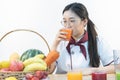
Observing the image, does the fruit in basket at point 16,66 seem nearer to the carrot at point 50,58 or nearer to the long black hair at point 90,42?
the carrot at point 50,58

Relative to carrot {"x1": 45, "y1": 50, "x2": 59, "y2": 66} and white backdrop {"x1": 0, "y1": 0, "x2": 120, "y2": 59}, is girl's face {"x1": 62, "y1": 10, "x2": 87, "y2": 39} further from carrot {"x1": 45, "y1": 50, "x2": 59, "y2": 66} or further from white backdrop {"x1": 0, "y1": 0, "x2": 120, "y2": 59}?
white backdrop {"x1": 0, "y1": 0, "x2": 120, "y2": 59}

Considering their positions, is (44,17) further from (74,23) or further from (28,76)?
(28,76)

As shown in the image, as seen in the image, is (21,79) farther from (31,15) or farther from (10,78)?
(31,15)

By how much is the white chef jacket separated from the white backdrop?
79cm

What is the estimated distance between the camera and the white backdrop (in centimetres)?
312

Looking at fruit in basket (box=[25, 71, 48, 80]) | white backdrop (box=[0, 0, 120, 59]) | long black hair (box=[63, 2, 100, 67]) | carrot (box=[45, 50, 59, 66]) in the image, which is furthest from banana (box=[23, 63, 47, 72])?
white backdrop (box=[0, 0, 120, 59])

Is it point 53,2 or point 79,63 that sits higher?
point 53,2

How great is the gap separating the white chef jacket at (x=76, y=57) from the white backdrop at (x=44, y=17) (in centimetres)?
79

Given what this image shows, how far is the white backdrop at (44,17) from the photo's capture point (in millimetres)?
3115

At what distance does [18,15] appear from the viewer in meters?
3.13

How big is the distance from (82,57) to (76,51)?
0.07 m

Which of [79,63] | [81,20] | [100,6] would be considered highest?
[100,6]

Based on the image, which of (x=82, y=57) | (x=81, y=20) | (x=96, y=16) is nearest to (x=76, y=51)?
(x=82, y=57)

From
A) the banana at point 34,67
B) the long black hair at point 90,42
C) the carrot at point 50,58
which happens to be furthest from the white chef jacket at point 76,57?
the banana at point 34,67
